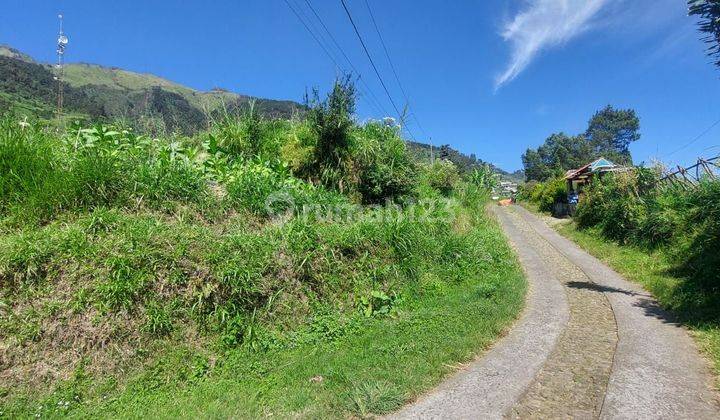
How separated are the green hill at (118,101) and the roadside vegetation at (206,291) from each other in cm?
207

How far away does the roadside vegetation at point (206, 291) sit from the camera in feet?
11.1

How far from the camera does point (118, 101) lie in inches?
2233

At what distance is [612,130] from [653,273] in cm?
7497

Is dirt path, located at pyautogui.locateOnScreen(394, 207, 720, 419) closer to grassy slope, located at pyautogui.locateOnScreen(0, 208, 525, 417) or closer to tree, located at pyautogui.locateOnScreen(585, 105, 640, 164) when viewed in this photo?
grassy slope, located at pyautogui.locateOnScreen(0, 208, 525, 417)

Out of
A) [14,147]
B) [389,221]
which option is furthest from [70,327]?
[389,221]

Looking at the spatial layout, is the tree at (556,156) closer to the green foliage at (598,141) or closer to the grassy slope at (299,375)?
the green foliage at (598,141)

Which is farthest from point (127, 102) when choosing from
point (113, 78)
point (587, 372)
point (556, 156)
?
point (113, 78)

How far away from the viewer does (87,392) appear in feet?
10.8

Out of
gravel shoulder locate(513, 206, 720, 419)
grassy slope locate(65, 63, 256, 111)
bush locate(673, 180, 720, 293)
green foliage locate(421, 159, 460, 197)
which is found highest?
grassy slope locate(65, 63, 256, 111)

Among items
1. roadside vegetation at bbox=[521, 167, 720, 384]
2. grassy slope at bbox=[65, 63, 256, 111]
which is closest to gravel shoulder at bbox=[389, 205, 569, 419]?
roadside vegetation at bbox=[521, 167, 720, 384]

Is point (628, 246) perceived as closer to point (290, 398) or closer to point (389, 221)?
point (389, 221)

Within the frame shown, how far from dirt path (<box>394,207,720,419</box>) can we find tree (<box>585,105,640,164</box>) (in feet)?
241

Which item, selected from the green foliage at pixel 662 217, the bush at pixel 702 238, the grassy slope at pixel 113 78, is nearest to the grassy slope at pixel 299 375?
the bush at pixel 702 238

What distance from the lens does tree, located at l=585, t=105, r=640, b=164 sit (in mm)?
68188
